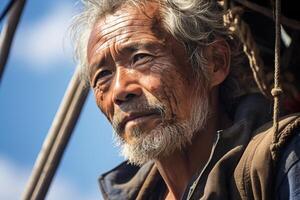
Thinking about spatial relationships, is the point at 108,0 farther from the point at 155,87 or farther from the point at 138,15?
the point at 155,87

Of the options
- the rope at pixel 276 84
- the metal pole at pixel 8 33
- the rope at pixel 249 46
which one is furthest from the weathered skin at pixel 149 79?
the metal pole at pixel 8 33

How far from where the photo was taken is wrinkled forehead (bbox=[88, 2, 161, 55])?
3.38 metres

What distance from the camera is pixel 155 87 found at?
325 cm

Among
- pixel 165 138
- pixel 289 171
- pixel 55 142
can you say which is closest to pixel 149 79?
pixel 165 138

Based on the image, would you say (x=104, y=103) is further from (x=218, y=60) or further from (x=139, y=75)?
(x=218, y=60)

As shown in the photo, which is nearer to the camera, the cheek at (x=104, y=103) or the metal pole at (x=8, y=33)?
the cheek at (x=104, y=103)

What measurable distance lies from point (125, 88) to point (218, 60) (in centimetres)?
36

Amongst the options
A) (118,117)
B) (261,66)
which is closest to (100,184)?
(118,117)

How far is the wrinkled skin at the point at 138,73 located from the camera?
10.6 feet

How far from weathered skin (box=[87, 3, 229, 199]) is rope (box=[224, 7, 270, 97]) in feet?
0.35

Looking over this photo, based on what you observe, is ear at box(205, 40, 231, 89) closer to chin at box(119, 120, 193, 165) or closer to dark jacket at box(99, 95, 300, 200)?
dark jacket at box(99, 95, 300, 200)

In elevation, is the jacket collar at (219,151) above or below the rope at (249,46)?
below

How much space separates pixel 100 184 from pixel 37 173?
32 cm

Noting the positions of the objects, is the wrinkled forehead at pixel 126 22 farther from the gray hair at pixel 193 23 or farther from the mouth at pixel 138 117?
the mouth at pixel 138 117
